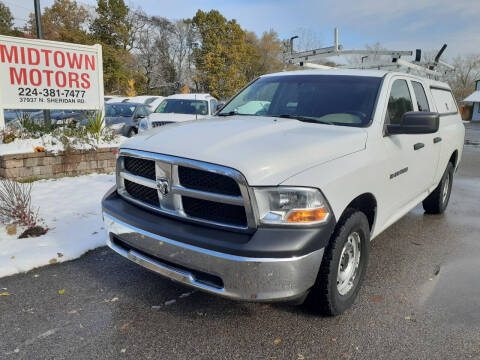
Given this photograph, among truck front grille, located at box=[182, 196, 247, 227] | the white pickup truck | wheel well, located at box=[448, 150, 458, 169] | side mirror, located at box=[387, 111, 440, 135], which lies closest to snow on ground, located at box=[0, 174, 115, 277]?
the white pickup truck

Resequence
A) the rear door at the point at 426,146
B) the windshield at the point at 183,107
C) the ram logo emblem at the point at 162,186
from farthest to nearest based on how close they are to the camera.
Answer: the windshield at the point at 183,107, the rear door at the point at 426,146, the ram logo emblem at the point at 162,186

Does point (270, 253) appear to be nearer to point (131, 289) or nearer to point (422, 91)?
point (131, 289)

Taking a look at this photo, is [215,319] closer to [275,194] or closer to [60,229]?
[275,194]

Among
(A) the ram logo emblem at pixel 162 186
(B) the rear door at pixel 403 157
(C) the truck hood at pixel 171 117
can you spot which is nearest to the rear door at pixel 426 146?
(B) the rear door at pixel 403 157

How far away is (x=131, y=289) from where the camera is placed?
10.8ft

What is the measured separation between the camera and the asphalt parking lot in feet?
8.27

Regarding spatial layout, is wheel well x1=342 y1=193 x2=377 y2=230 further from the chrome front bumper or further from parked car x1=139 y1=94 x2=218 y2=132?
parked car x1=139 y1=94 x2=218 y2=132

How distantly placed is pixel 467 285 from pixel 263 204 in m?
2.39

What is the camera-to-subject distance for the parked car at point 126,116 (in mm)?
11989

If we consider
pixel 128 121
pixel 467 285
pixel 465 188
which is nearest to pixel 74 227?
pixel 467 285

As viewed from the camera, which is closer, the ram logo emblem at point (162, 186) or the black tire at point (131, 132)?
the ram logo emblem at point (162, 186)

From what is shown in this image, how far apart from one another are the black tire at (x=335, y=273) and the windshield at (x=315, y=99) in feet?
3.11

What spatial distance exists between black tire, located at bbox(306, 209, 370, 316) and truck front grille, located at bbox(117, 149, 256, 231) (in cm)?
63

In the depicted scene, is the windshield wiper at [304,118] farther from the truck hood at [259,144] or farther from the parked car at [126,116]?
the parked car at [126,116]
